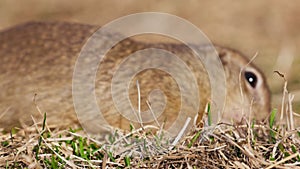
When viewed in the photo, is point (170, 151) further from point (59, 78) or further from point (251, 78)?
point (251, 78)

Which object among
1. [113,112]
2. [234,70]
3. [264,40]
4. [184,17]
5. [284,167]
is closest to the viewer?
[284,167]

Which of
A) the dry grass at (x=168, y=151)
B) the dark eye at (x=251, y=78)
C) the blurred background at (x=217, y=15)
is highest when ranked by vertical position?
the blurred background at (x=217, y=15)

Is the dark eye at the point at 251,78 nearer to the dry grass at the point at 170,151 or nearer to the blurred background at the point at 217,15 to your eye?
the dry grass at the point at 170,151

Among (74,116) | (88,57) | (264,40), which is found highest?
(264,40)

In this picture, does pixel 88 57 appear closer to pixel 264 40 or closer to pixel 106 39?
pixel 106 39

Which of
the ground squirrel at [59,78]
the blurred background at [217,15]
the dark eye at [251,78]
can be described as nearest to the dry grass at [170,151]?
the ground squirrel at [59,78]

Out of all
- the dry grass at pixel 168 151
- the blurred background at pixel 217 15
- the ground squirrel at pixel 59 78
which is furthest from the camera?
the blurred background at pixel 217 15

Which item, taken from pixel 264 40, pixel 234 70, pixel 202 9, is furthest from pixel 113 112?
pixel 202 9
